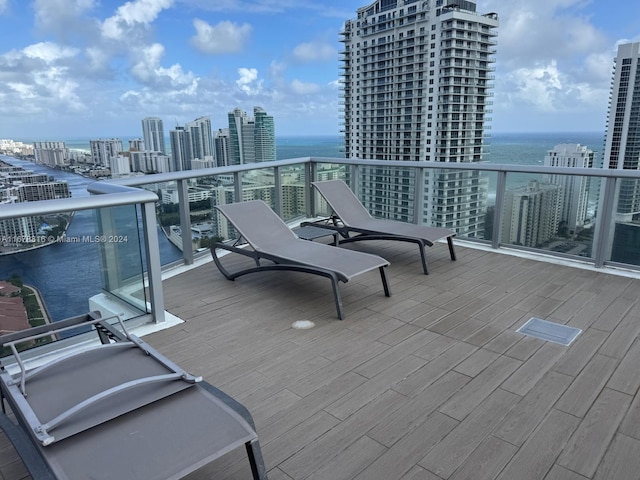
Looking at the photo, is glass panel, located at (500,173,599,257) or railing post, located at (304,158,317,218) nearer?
glass panel, located at (500,173,599,257)

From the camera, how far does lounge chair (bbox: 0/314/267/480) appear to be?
1519 mm

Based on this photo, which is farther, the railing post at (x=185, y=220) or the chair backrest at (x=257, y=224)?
the railing post at (x=185, y=220)

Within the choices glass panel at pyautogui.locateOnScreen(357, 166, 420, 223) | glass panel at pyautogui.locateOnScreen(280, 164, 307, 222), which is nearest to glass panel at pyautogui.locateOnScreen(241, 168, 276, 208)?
glass panel at pyautogui.locateOnScreen(280, 164, 307, 222)

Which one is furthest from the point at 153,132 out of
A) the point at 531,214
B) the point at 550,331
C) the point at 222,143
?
the point at 550,331

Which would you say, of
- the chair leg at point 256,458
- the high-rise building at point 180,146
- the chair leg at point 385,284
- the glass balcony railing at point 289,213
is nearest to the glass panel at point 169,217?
the glass balcony railing at point 289,213

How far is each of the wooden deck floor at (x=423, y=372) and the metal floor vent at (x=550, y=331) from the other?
74 millimetres

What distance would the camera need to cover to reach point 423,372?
282 cm

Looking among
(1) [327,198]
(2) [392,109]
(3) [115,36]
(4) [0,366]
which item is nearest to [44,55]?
(3) [115,36]

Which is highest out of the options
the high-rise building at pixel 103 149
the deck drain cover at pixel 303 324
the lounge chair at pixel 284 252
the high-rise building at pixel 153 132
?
the high-rise building at pixel 153 132

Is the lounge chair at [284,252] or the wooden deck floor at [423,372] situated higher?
the lounge chair at [284,252]

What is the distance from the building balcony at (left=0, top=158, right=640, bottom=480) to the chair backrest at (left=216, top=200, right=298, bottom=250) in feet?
1.19

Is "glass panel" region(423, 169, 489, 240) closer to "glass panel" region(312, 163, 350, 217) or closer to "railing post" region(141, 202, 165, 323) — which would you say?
"glass panel" region(312, 163, 350, 217)

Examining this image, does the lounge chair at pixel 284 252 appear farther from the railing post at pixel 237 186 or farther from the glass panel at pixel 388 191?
the glass panel at pixel 388 191

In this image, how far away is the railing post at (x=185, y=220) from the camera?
15.7 ft
